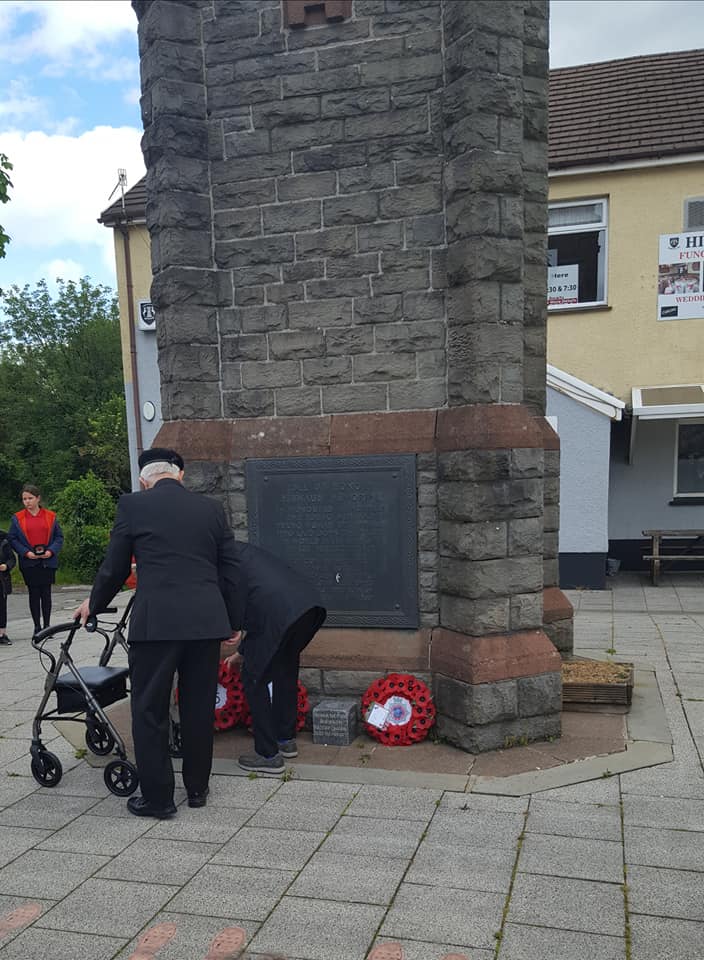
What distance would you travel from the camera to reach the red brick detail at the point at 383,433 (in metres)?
5.41

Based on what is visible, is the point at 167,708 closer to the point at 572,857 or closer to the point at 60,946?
the point at 60,946

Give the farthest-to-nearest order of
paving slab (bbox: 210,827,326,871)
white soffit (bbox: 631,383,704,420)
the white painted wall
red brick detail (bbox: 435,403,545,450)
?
the white painted wall < white soffit (bbox: 631,383,704,420) < red brick detail (bbox: 435,403,545,450) < paving slab (bbox: 210,827,326,871)

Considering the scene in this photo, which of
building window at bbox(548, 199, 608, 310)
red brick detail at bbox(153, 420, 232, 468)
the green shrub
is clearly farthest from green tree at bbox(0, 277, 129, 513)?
red brick detail at bbox(153, 420, 232, 468)

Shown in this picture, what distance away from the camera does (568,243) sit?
1286cm

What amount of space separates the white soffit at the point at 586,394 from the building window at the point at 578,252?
5.40 ft

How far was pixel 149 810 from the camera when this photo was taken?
4277mm

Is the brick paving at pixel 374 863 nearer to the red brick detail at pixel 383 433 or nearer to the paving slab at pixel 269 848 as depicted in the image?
the paving slab at pixel 269 848

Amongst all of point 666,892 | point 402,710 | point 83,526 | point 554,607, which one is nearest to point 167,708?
point 402,710

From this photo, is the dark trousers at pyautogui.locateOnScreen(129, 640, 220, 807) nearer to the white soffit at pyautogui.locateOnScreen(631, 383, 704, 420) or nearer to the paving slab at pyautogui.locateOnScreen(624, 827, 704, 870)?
the paving slab at pyautogui.locateOnScreen(624, 827, 704, 870)

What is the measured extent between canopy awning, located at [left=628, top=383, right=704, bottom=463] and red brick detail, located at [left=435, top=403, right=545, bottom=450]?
23.5 feet

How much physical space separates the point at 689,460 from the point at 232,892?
38.6ft

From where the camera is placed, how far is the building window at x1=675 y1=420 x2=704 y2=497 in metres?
13.2

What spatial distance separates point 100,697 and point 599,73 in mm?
14393

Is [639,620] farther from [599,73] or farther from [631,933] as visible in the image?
[599,73]
